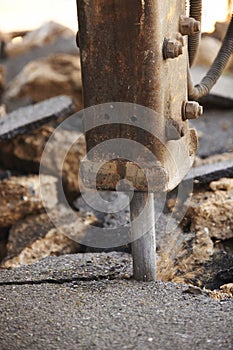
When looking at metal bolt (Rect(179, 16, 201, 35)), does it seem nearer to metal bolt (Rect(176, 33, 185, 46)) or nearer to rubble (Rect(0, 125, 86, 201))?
metal bolt (Rect(176, 33, 185, 46))

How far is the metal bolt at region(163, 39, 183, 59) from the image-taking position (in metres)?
2.45

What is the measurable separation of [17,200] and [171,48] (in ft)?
6.75

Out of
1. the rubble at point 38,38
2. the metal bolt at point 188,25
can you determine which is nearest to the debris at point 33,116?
the metal bolt at point 188,25

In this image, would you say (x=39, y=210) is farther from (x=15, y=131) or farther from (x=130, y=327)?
(x=130, y=327)

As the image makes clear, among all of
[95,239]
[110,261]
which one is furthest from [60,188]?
[110,261]

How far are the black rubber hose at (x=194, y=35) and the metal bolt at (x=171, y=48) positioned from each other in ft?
1.56

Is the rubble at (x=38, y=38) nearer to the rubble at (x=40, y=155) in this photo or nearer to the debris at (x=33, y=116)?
the debris at (x=33, y=116)

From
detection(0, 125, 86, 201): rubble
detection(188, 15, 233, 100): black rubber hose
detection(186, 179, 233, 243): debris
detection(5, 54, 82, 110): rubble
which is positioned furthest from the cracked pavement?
detection(5, 54, 82, 110): rubble

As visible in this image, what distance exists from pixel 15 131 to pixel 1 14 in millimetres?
5108

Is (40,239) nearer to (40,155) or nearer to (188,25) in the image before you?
(40,155)

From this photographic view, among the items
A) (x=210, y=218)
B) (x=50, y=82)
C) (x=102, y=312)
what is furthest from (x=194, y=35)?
(x=50, y=82)

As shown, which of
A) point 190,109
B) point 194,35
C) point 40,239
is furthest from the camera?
point 40,239

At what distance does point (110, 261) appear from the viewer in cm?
304

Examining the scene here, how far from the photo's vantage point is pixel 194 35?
9.71 feet
